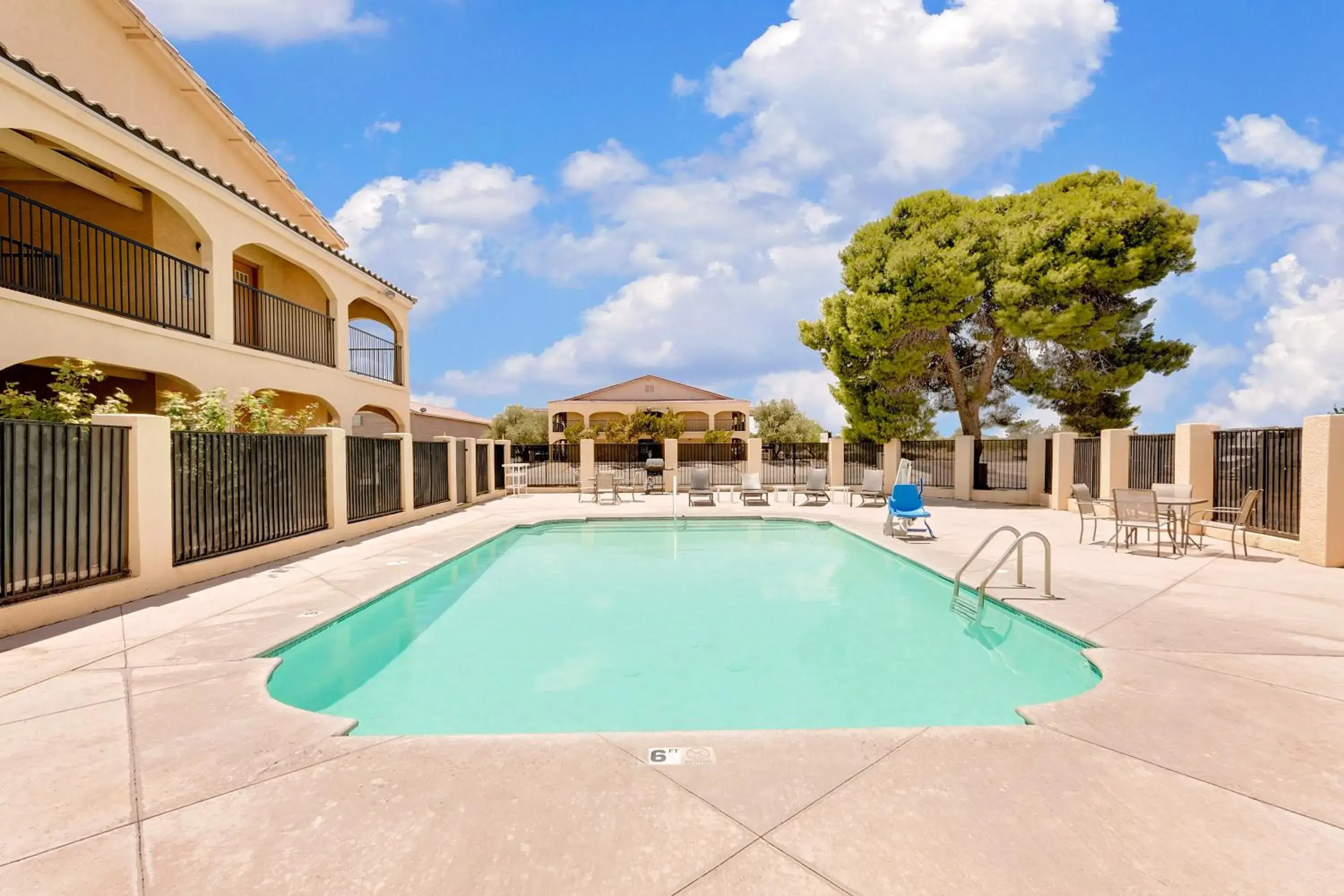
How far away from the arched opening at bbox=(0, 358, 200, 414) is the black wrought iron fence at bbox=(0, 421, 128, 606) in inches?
217

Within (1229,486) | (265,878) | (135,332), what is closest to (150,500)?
(135,332)

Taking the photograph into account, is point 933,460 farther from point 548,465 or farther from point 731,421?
point 731,421

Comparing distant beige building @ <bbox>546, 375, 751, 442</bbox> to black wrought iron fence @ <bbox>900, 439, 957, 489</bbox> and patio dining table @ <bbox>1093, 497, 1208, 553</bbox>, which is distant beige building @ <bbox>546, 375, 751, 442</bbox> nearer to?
black wrought iron fence @ <bbox>900, 439, 957, 489</bbox>

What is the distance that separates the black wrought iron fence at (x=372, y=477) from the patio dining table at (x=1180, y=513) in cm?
1344

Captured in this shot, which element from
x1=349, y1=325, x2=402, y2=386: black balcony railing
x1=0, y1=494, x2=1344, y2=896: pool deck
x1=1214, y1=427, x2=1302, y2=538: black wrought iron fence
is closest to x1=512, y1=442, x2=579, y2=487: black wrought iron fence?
x1=349, y1=325, x2=402, y2=386: black balcony railing

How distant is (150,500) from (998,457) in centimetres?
2024

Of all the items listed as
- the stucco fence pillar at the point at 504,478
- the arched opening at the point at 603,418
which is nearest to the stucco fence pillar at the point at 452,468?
the stucco fence pillar at the point at 504,478

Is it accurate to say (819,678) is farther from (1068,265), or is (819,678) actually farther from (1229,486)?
(1068,265)

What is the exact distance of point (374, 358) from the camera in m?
18.3

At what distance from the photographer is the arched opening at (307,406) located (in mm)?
15242

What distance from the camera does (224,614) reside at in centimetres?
609

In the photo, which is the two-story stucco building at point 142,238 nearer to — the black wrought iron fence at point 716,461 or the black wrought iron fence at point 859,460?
the black wrought iron fence at point 716,461

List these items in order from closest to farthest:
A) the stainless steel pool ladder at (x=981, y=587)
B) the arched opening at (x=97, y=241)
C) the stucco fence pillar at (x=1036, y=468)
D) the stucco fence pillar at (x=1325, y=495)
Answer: the stainless steel pool ladder at (x=981, y=587) < the stucco fence pillar at (x=1325, y=495) < the arched opening at (x=97, y=241) < the stucco fence pillar at (x=1036, y=468)

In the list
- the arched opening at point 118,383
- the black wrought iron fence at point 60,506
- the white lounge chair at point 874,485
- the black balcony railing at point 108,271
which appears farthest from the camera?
the white lounge chair at point 874,485
